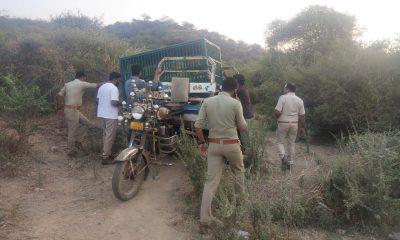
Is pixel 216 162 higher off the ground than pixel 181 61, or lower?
lower

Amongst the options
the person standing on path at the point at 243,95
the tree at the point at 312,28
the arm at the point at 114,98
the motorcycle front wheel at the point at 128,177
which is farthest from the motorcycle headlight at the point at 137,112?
the tree at the point at 312,28

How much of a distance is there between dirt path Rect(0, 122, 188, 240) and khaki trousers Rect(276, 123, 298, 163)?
1997 mm

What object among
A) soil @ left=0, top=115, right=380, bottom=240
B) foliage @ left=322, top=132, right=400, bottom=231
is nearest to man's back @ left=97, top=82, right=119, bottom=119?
soil @ left=0, top=115, right=380, bottom=240

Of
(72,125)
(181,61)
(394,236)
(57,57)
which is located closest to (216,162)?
(394,236)

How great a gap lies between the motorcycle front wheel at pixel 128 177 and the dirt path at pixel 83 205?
136 millimetres

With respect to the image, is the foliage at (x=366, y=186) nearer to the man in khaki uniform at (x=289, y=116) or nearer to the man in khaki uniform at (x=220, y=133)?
the man in khaki uniform at (x=220, y=133)

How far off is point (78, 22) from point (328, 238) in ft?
49.8

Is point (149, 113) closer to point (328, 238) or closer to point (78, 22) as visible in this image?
point (328, 238)

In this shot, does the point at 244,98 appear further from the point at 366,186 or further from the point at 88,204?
the point at 88,204

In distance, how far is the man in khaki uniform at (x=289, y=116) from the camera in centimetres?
714

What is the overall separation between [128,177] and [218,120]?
164 centimetres

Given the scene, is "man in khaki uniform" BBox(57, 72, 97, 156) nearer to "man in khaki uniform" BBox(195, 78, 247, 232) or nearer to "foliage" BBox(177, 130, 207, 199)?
"foliage" BBox(177, 130, 207, 199)

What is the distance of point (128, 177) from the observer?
5.51 metres

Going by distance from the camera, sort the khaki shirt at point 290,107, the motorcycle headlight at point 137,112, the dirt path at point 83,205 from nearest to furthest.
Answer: the dirt path at point 83,205, the motorcycle headlight at point 137,112, the khaki shirt at point 290,107
